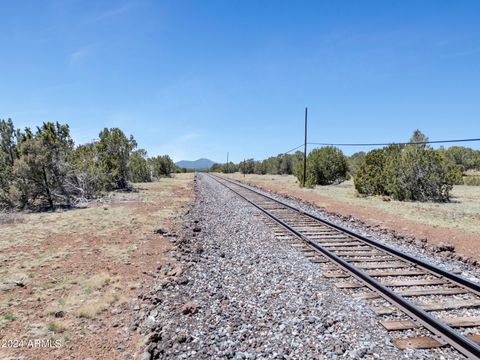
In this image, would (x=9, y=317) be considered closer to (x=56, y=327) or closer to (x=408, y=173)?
(x=56, y=327)

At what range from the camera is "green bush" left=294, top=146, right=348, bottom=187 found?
37344 mm

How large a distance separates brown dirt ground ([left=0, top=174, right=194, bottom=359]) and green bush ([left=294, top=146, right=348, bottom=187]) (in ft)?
93.6

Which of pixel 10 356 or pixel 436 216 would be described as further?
pixel 436 216

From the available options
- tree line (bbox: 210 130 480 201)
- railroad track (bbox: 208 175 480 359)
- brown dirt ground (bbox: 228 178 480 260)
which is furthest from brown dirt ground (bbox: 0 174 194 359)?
tree line (bbox: 210 130 480 201)

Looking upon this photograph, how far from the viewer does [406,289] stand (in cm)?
539

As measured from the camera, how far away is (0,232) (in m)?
10.5

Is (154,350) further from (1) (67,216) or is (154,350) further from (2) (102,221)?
(1) (67,216)

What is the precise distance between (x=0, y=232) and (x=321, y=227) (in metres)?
11.2

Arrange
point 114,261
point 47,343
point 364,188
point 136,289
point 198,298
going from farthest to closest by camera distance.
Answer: point 364,188 → point 114,261 → point 136,289 → point 198,298 → point 47,343

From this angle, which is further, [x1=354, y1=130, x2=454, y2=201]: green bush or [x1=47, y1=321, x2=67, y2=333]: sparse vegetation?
[x1=354, y1=130, x2=454, y2=201]: green bush

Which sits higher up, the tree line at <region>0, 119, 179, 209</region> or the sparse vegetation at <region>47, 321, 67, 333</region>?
the tree line at <region>0, 119, 179, 209</region>

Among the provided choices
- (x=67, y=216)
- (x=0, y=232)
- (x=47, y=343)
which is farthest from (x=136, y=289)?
(x=67, y=216)

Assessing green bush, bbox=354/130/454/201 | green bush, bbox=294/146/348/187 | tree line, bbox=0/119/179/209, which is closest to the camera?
tree line, bbox=0/119/179/209

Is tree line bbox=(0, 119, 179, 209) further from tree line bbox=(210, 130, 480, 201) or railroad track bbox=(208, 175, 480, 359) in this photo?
tree line bbox=(210, 130, 480, 201)
